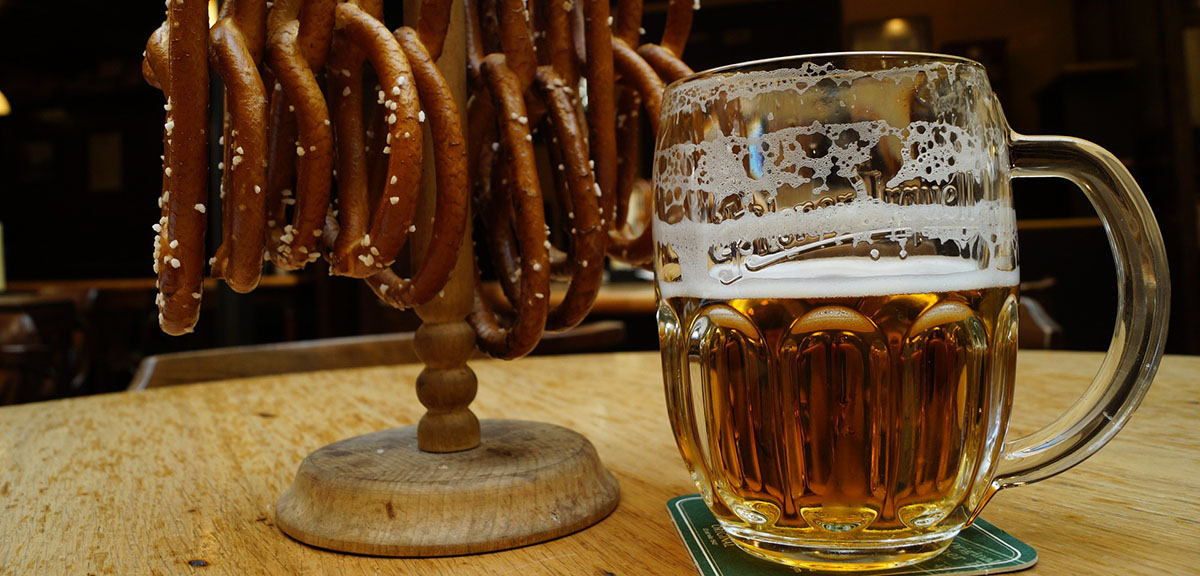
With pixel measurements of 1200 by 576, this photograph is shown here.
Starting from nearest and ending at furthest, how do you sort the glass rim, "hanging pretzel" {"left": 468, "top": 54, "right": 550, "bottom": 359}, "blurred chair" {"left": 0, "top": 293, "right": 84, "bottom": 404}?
the glass rim < "hanging pretzel" {"left": 468, "top": 54, "right": 550, "bottom": 359} < "blurred chair" {"left": 0, "top": 293, "right": 84, "bottom": 404}

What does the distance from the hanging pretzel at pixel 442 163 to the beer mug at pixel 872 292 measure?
115mm

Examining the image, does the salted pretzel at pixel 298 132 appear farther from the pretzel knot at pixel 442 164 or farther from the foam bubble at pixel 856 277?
the foam bubble at pixel 856 277

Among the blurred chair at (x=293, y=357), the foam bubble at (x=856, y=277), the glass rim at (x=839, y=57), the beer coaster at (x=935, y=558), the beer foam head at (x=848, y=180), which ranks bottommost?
the beer coaster at (x=935, y=558)

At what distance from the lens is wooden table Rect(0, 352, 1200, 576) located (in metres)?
0.39

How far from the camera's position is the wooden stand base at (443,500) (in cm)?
41

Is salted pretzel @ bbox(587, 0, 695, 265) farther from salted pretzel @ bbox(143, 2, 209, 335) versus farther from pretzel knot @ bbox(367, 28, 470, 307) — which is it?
salted pretzel @ bbox(143, 2, 209, 335)

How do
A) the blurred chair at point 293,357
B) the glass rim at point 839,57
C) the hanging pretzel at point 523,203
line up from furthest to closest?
the blurred chair at point 293,357 < the hanging pretzel at point 523,203 < the glass rim at point 839,57

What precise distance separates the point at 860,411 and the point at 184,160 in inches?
12.8

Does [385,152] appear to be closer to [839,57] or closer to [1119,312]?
[839,57]

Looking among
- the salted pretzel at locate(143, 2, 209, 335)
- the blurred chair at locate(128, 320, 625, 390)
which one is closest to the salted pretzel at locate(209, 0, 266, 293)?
the salted pretzel at locate(143, 2, 209, 335)

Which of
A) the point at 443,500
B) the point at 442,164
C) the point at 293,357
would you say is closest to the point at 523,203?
the point at 442,164

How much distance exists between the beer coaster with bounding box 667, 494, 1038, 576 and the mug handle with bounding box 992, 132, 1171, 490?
0.03m

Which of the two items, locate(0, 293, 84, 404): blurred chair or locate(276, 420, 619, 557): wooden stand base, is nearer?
locate(276, 420, 619, 557): wooden stand base

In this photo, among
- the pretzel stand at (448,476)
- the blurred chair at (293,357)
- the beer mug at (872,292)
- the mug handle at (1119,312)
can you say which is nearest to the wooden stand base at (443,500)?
the pretzel stand at (448,476)
